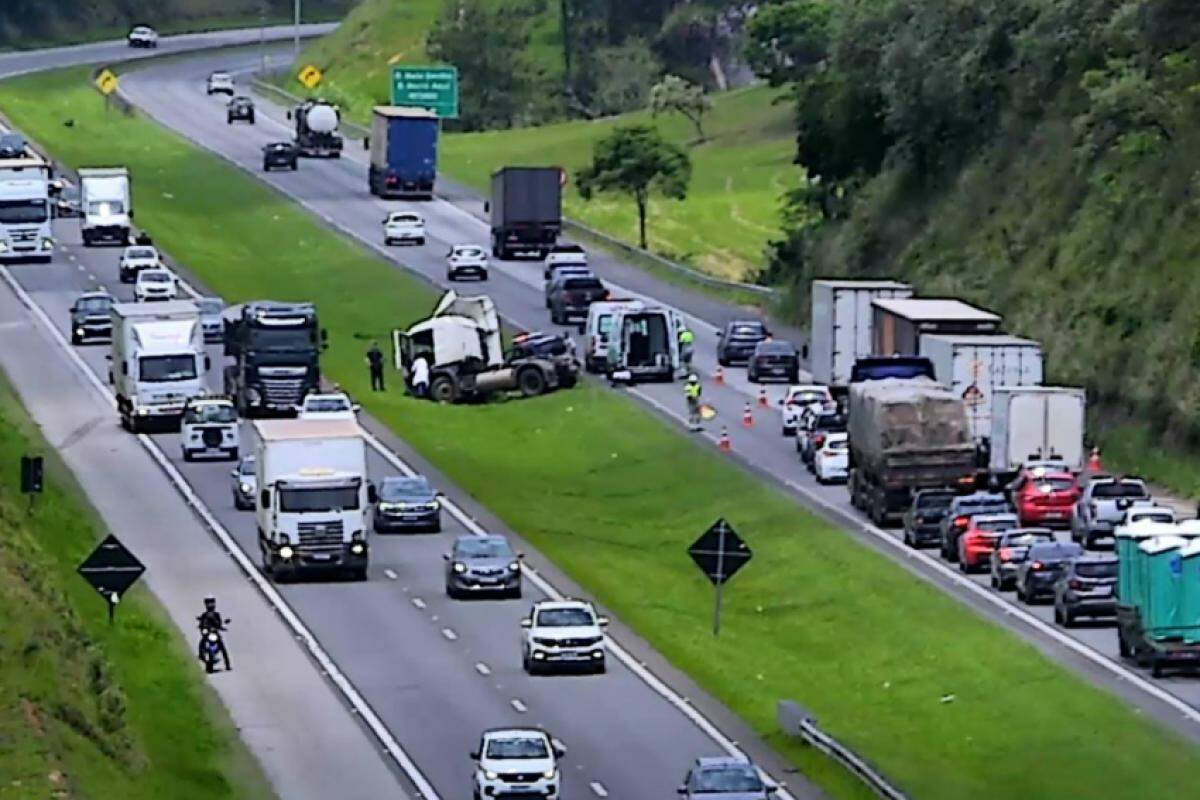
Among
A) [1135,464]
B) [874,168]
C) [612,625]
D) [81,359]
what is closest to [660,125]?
[874,168]

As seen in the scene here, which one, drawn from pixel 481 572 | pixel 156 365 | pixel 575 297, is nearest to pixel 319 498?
pixel 481 572

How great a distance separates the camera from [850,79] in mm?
115312

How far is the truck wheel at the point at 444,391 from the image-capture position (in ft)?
308

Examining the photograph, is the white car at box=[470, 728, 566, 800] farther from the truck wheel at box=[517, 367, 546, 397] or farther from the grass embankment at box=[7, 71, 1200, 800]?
the truck wheel at box=[517, 367, 546, 397]

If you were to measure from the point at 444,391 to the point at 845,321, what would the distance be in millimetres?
12147

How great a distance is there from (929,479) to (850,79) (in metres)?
45.8

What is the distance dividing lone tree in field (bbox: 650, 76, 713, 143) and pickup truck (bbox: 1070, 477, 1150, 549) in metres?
101

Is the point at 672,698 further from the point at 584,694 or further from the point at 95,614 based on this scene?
the point at 95,614

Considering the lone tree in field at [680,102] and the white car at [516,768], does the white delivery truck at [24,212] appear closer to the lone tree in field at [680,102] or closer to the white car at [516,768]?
the lone tree in field at [680,102]

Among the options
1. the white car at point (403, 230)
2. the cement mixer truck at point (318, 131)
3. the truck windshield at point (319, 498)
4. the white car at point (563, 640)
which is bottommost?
the white car at point (563, 640)

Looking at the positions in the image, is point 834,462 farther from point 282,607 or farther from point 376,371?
point 376,371

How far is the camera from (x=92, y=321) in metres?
101

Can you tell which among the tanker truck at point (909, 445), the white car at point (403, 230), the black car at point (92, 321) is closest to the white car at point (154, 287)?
the black car at point (92, 321)

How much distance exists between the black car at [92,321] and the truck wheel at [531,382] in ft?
47.9
